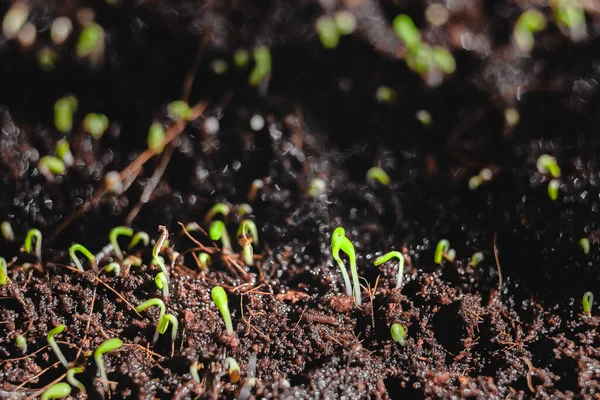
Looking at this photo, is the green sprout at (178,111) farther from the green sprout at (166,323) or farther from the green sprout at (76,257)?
the green sprout at (166,323)

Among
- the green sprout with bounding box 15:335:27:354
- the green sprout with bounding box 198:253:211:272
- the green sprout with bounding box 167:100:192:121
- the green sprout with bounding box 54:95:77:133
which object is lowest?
the green sprout with bounding box 198:253:211:272

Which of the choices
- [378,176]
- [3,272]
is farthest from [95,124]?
[378,176]

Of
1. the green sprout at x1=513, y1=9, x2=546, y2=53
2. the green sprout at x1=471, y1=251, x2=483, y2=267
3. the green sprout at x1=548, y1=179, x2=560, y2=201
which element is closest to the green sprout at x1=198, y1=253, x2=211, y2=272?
the green sprout at x1=471, y1=251, x2=483, y2=267

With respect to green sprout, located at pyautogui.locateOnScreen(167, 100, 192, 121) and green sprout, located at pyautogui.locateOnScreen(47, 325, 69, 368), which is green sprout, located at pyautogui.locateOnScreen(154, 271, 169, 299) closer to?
green sprout, located at pyautogui.locateOnScreen(47, 325, 69, 368)

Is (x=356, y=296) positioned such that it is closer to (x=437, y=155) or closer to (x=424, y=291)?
(x=424, y=291)

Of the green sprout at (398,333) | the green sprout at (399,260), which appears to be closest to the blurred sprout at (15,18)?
the green sprout at (399,260)
